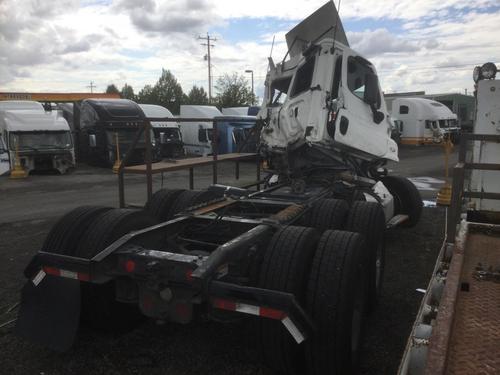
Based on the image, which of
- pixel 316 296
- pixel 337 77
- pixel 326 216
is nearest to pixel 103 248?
pixel 316 296

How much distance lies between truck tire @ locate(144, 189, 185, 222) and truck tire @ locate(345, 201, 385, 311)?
1982mm

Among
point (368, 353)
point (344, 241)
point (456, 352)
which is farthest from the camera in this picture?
point (368, 353)

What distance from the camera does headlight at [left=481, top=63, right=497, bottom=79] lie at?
5543mm

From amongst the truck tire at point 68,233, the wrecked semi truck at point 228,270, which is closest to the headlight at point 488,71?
the wrecked semi truck at point 228,270

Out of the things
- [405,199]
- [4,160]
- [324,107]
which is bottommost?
[4,160]

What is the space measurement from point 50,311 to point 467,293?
2.98 m

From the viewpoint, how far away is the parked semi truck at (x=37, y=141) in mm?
17734

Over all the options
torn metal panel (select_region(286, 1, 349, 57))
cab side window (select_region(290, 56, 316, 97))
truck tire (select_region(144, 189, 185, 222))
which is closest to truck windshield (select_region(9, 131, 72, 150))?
torn metal panel (select_region(286, 1, 349, 57))

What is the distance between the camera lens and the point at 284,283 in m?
3.28

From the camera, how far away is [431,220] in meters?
9.39

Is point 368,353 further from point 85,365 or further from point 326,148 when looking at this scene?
point 326,148

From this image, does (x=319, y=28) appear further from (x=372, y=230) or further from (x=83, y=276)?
(x=83, y=276)

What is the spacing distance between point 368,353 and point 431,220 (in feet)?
19.5

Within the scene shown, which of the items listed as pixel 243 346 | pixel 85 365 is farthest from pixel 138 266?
pixel 243 346
